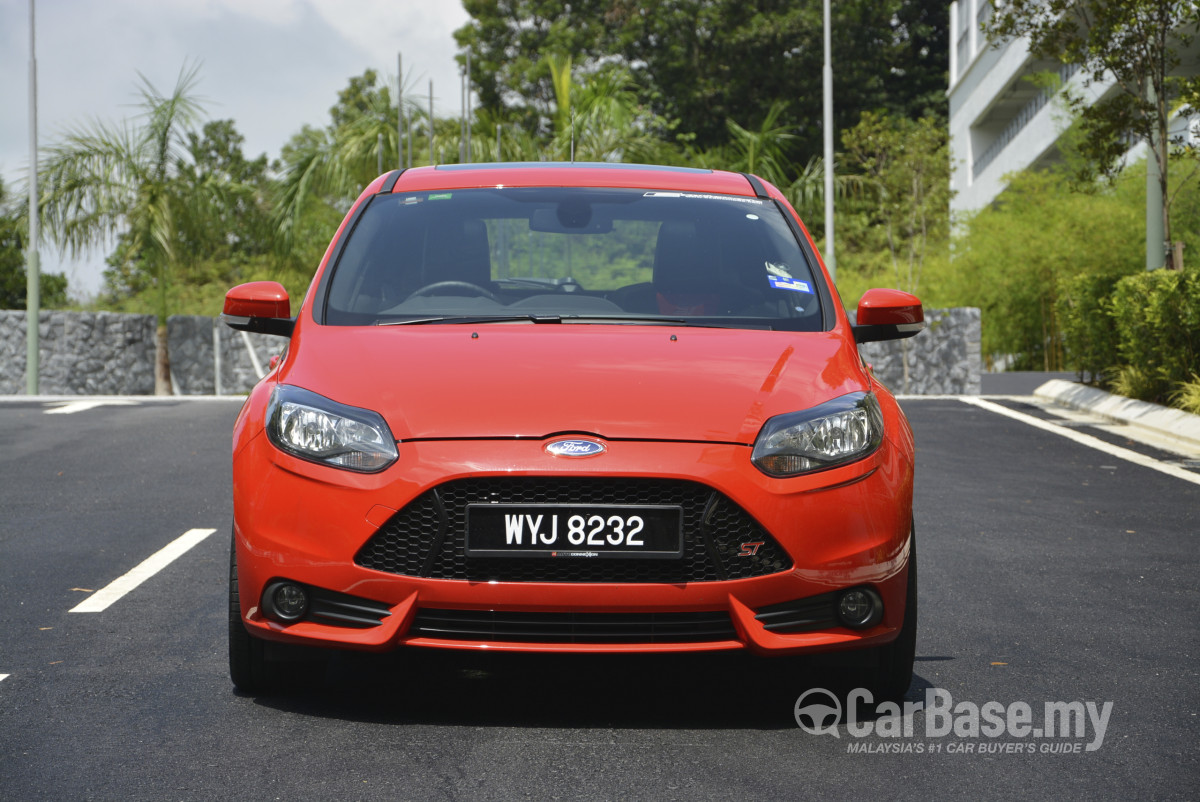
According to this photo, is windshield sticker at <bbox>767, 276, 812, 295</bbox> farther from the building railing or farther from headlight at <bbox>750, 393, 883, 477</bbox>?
the building railing

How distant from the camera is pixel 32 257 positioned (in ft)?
82.7

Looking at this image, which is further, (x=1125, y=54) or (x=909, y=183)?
(x=909, y=183)

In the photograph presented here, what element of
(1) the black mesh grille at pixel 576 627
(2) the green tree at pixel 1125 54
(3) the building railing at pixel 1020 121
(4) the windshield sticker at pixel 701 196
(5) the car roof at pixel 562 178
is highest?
(3) the building railing at pixel 1020 121

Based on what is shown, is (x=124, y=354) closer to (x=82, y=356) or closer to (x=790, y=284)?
(x=82, y=356)

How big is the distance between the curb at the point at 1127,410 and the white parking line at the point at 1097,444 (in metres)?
0.64

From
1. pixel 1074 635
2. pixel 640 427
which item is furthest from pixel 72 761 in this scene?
pixel 1074 635

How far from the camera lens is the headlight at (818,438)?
367 cm

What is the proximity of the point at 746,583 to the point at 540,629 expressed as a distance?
0.54 meters

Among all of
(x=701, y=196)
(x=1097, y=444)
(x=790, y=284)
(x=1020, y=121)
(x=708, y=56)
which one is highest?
(x=708, y=56)

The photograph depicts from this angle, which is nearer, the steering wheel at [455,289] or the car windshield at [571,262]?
the car windshield at [571,262]

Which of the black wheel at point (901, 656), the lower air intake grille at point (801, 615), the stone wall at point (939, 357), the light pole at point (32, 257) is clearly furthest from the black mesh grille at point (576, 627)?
the light pole at point (32, 257)

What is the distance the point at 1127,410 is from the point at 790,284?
1009cm

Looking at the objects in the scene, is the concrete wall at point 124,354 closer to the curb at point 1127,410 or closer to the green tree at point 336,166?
the green tree at point 336,166

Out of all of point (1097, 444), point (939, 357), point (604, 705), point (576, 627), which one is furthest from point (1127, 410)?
point (576, 627)
